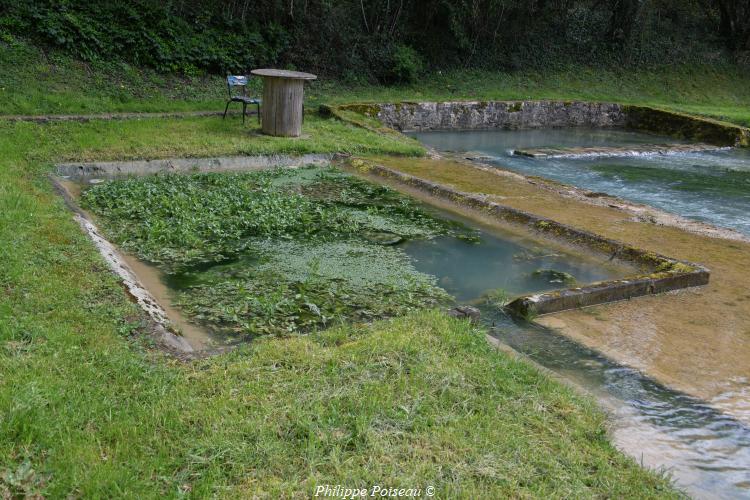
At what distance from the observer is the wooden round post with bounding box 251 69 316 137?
11.2 metres

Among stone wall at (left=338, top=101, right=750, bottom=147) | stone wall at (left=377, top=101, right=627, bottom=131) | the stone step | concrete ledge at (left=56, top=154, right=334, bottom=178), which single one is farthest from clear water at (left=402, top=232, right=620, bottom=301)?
stone wall at (left=377, top=101, right=627, bottom=131)

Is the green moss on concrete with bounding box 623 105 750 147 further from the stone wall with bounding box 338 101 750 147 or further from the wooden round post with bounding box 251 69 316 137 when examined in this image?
the wooden round post with bounding box 251 69 316 137

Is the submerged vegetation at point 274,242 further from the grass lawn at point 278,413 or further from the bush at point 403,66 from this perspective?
the bush at point 403,66

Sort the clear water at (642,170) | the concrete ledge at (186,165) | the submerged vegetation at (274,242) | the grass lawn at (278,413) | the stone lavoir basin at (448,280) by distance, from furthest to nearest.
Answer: the clear water at (642,170) → the concrete ledge at (186,165) → the submerged vegetation at (274,242) → the stone lavoir basin at (448,280) → the grass lawn at (278,413)

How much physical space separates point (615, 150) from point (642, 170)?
1.98m

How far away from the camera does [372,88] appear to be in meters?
18.7

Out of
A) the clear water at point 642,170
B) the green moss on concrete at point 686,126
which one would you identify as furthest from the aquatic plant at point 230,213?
the green moss on concrete at point 686,126

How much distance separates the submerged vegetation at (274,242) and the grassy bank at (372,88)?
487 cm

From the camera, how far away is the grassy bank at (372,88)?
12.6 metres

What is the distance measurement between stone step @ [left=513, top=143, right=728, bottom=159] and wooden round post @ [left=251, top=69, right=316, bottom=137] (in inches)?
195

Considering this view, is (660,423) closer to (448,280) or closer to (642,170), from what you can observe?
(448,280)

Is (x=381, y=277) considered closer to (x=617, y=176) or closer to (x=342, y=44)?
(x=617, y=176)

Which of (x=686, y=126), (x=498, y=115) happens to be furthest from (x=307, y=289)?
(x=686, y=126)

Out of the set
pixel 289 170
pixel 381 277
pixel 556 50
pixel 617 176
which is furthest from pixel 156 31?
pixel 556 50
